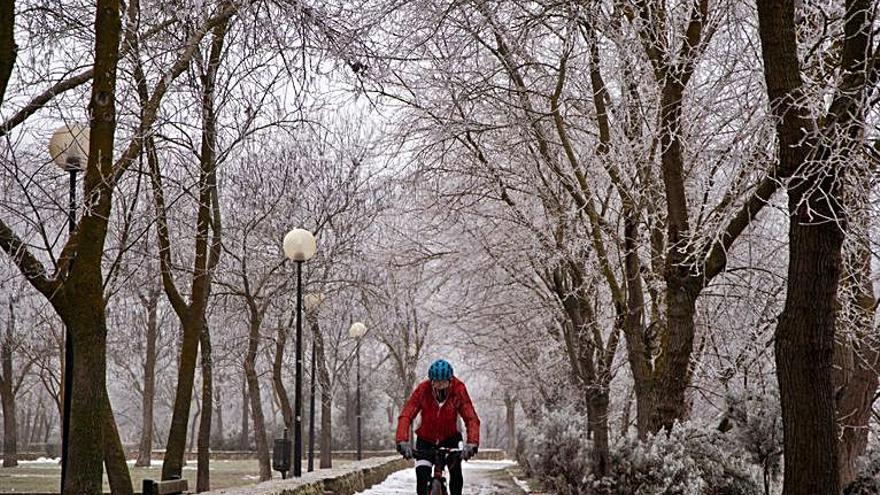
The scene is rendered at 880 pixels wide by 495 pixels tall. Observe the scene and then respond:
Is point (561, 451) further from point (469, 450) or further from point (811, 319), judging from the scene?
point (811, 319)

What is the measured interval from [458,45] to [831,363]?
556cm

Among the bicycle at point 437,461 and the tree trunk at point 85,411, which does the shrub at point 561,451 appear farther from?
the tree trunk at point 85,411

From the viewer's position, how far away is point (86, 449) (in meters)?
7.12

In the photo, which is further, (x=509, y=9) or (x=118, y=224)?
(x=118, y=224)

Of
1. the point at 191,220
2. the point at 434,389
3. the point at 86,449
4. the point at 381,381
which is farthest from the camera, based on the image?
the point at 381,381

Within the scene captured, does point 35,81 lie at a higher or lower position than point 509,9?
lower

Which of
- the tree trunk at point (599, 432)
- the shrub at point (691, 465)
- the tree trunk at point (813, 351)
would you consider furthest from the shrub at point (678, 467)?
the tree trunk at point (813, 351)

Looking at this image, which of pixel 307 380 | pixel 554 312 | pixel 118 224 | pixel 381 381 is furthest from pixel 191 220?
pixel 381 381

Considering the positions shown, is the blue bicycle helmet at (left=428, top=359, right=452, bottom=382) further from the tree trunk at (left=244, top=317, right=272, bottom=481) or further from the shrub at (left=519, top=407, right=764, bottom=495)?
the tree trunk at (left=244, top=317, right=272, bottom=481)

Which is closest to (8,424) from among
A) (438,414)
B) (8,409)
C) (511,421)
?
(8,409)

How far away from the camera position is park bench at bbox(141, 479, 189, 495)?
916 centimetres

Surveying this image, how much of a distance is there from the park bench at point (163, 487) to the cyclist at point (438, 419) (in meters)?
2.53

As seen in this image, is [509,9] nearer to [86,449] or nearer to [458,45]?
[458,45]

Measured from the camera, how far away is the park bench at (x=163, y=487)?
916 cm
